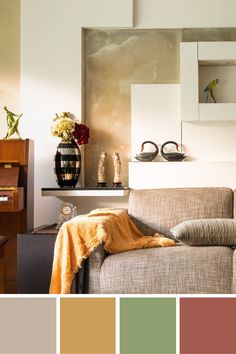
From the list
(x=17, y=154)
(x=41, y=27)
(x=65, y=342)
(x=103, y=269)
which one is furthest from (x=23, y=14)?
(x=65, y=342)

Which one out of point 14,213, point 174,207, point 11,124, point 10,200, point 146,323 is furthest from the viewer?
point 11,124

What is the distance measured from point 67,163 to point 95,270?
6.30 feet

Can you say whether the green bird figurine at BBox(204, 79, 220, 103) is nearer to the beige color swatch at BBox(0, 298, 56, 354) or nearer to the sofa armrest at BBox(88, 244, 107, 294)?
the sofa armrest at BBox(88, 244, 107, 294)

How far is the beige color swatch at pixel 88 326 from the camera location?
4.11 ft

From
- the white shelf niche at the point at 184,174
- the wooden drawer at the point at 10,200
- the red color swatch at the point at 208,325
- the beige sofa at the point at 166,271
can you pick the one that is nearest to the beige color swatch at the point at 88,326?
the red color swatch at the point at 208,325

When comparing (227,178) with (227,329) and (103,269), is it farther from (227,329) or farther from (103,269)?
(227,329)

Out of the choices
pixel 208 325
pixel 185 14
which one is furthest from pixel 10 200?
pixel 208 325

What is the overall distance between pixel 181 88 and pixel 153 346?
13.0ft

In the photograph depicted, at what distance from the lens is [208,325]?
127 cm

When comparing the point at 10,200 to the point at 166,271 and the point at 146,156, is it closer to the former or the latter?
the point at 146,156

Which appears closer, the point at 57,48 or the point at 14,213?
the point at 14,213

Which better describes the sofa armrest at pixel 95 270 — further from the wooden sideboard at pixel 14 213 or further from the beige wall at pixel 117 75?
the beige wall at pixel 117 75

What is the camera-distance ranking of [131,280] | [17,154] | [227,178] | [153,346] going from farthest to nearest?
[227,178] → [17,154] → [131,280] → [153,346]

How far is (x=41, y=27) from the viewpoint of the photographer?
5125 mm
